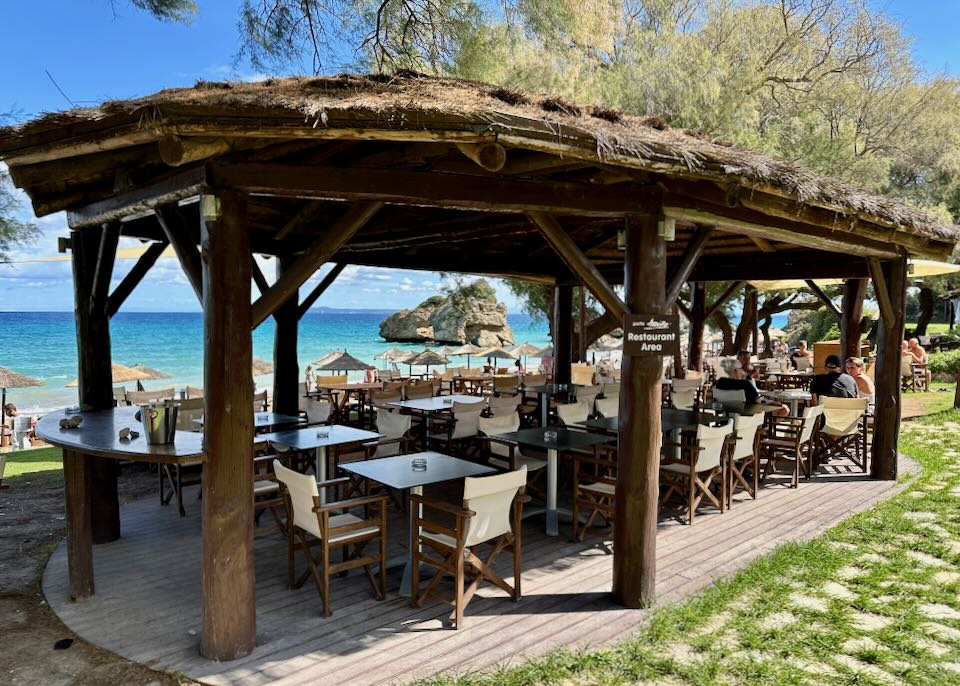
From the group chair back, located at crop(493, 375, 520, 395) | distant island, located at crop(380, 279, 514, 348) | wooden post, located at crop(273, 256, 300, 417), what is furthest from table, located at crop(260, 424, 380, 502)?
distant island, located at crop(380, 279, 514, 348)

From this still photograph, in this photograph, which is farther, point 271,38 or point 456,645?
point 271,38

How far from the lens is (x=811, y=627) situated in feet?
12.6

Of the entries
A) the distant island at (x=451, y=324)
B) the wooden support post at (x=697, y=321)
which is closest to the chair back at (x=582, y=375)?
the wooden support post at (x=697, y=321)

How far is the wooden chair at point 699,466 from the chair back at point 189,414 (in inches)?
179

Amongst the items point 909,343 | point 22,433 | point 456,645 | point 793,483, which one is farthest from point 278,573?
point 909,343

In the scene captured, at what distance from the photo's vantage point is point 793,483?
703cm

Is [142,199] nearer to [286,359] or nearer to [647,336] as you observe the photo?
[647,336]

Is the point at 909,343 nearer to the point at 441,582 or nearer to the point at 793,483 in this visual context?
the point at 793,483

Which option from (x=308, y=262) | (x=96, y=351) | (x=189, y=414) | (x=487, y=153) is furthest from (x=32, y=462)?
(x=487, y=153)

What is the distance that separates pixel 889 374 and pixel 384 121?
694 cm

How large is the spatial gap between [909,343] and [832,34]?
734cm

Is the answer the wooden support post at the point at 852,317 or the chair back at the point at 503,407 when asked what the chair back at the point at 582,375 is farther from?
the chair back at the point at 503,407

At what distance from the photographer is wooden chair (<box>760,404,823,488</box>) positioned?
7008 mm

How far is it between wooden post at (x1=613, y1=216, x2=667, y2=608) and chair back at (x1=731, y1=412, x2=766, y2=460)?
2.30 meters
